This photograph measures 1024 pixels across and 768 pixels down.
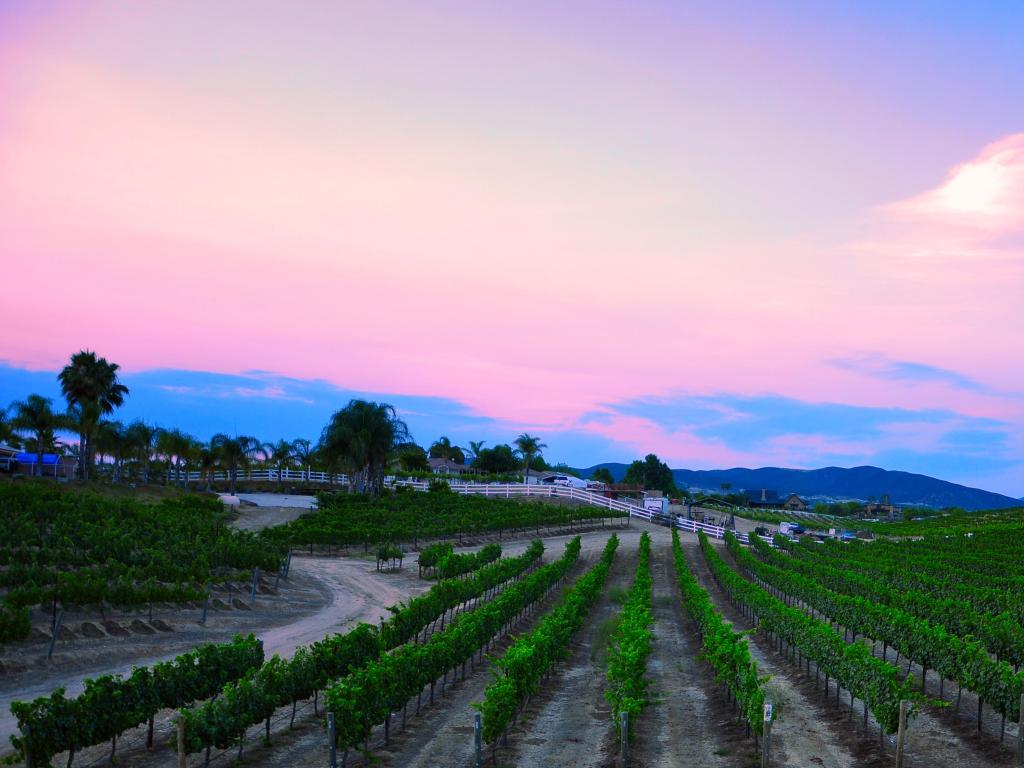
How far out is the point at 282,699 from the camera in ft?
59.6

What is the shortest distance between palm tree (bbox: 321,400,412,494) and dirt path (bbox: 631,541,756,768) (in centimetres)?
4820

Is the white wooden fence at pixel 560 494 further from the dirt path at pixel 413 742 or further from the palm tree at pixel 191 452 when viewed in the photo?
the dirt path at pixel 413 742

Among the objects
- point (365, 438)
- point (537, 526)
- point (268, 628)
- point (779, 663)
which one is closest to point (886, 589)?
point (779, 663)

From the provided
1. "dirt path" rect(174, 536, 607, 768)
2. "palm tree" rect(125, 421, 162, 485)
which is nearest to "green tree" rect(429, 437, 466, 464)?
"palm tree" rect(125, 421, 162, 485)

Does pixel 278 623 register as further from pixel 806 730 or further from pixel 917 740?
pixel 917 740

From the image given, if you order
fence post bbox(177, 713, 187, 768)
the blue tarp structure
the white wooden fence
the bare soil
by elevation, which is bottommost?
the bare soil

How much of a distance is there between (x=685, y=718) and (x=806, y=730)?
9.18 feet

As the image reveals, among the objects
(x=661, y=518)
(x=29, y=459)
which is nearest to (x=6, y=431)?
(x=29, y=459)

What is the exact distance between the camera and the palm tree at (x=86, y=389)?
72.2 meters

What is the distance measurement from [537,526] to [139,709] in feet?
176

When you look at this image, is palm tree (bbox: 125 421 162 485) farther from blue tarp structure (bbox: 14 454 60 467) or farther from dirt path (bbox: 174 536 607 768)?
dirt path (bbox: 174 536 607 768)

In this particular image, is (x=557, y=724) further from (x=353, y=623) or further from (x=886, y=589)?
(x=886, y=589)

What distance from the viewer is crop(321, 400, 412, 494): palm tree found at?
75.5 meters

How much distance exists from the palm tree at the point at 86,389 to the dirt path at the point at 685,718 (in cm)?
5910
